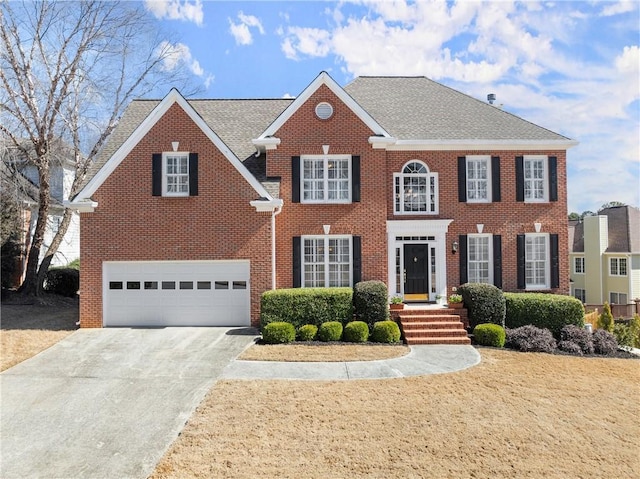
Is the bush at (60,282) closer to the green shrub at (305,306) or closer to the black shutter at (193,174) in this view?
the black shutter at (193,174)

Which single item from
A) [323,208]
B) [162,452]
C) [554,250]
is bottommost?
[162,452]

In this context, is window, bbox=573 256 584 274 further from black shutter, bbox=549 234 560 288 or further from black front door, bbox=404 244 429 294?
black front door, bbox=404 244 429 294

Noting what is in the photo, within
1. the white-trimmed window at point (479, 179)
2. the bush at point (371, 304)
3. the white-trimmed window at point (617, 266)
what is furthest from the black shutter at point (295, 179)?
the white-trimmed window at point (617, 266)

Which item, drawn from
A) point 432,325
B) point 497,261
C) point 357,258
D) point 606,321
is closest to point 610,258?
point 606,321

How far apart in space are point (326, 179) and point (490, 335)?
7.72 metres

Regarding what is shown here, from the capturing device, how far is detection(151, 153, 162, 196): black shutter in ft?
44.6

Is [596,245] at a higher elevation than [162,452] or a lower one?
higher

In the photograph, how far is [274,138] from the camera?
47.7 feet

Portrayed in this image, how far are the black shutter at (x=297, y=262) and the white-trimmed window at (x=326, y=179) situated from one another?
162 centimetres

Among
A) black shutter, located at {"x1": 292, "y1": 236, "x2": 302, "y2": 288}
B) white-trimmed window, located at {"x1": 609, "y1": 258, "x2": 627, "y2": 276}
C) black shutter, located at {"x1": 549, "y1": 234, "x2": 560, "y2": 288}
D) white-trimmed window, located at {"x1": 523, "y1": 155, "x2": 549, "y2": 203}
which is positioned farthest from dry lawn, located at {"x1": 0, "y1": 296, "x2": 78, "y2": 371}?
white-trimmed window, located at {"x1": 609, "y1": 258, "x2": 627, "y2": 276}

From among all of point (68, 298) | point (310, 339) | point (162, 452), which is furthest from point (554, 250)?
point (68, 298)

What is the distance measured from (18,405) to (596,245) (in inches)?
1326

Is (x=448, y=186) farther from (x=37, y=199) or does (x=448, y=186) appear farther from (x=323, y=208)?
(x=37, y=199)

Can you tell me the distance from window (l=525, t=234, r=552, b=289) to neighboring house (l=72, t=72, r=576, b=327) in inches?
2.1
